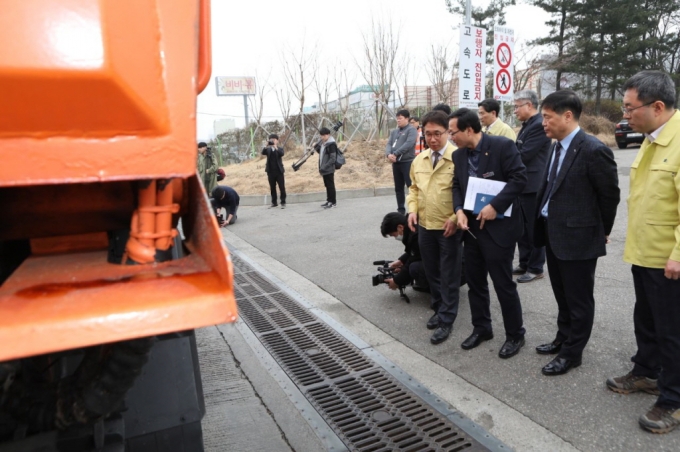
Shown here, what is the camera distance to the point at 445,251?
396cm

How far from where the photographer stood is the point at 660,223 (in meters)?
2.67

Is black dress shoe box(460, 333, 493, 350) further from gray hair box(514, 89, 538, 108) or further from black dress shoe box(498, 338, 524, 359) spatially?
gray hair box(514, 89, 538, 108)

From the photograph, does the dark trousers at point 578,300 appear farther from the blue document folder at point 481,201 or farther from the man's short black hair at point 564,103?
the man's short black hair at point 564,103

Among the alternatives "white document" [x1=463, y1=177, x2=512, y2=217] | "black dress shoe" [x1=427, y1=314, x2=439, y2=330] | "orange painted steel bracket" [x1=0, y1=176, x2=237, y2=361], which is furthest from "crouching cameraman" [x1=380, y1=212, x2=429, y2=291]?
"orange painted steel bracket" [x1=0, y1=176, x2=237, y2=361]

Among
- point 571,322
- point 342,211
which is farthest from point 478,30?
point 571,322

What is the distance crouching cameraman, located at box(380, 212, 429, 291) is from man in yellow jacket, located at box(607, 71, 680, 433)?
2068 millimetres

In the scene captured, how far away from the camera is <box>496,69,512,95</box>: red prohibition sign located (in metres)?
7.93

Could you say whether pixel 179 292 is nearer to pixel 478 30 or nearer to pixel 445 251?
pixel 445 251

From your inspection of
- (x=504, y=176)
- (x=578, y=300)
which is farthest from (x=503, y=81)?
(x=578, y=300)

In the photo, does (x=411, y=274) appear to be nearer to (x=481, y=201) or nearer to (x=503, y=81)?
(x=481, y=201)

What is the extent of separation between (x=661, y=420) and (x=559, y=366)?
0.71 metres

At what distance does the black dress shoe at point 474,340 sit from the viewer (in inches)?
148

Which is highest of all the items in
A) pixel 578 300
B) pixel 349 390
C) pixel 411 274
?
pixel 578 300

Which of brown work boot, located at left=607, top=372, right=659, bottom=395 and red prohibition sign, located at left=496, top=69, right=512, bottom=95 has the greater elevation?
red prohibition sign, located at left=496, top=69, right=512, bottom=95
